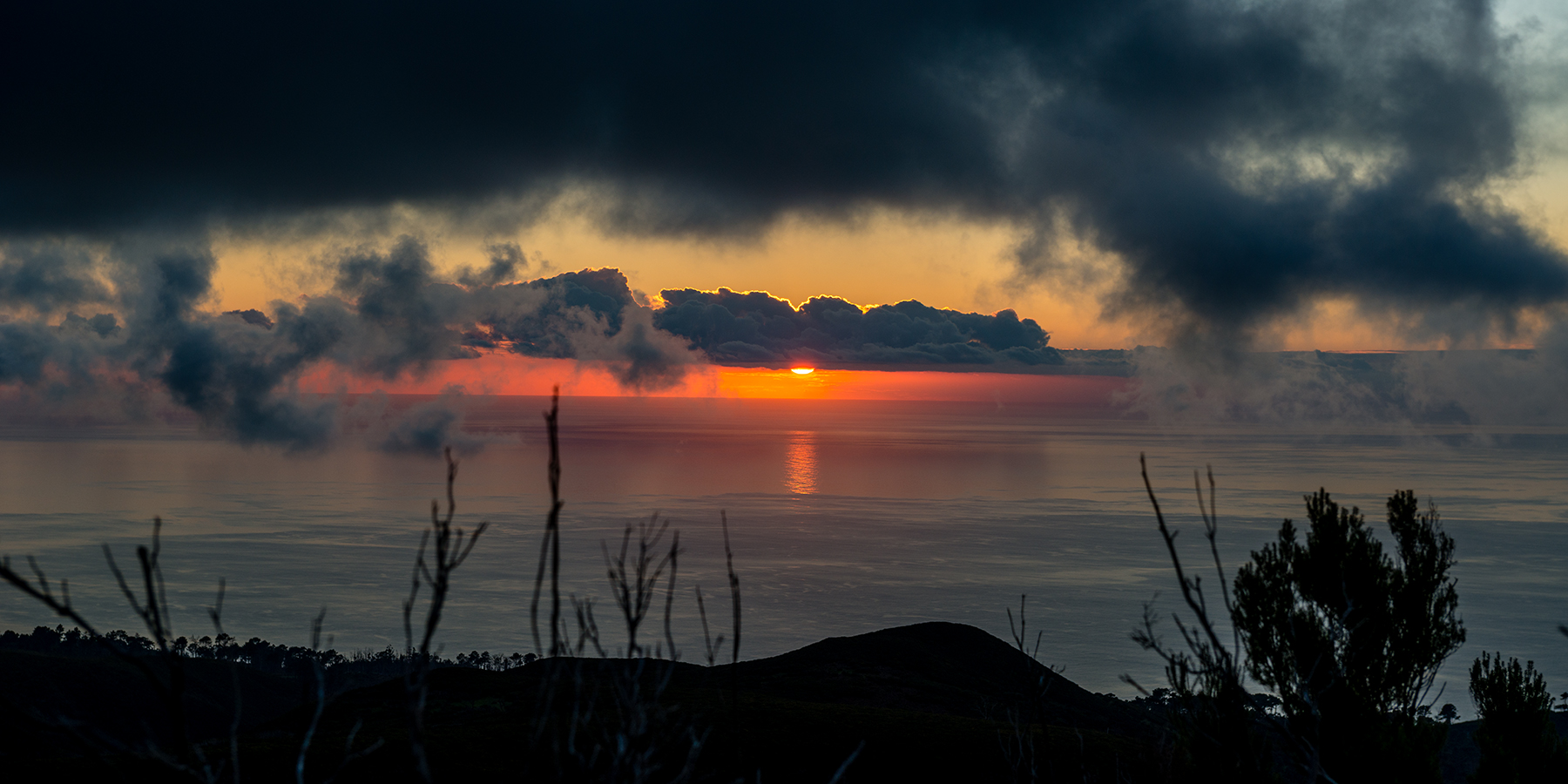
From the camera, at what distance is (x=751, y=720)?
187 feet

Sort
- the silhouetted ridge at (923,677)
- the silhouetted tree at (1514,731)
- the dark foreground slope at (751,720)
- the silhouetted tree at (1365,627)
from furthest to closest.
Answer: the silhouetted ridge at (923,677) < the silhouetted tree at (1365,627) < the silhouetted tree at (1514,731) < the dark foreground slope at (751,720)

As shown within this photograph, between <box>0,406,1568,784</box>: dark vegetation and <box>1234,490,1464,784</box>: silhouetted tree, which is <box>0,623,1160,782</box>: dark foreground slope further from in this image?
<box>1234,490,1464,784</box>: silhouetted tree

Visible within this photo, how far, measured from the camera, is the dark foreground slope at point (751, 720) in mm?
30656

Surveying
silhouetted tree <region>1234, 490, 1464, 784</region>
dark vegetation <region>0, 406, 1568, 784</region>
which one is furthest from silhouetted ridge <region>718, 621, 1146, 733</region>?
silhouetted tree <region>1234, 490, 1464, 784</region>

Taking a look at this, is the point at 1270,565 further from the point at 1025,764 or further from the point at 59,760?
the point at 59,760

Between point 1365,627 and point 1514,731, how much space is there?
6.20 m

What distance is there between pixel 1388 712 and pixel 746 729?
31636mm

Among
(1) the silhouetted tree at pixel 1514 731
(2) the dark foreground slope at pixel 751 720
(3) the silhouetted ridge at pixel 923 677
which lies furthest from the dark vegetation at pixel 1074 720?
(3) the silhouetted ridge at pixel 923 677

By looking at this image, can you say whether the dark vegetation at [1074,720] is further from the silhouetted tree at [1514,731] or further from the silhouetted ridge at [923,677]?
the silhouetted ridge at [923,677]

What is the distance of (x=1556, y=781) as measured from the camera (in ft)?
112

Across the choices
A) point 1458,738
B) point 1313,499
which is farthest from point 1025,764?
point 1458,738

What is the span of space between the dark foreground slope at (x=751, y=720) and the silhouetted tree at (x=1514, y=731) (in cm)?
1205

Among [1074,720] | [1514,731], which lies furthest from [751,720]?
[1514,731]

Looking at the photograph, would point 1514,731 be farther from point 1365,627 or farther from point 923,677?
point 923,677
